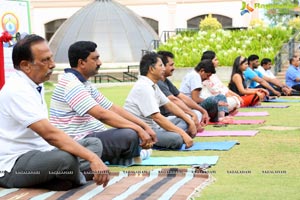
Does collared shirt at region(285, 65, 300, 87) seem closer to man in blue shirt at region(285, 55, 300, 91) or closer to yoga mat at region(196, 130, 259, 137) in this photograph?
man in blue shirt at region(285, 55, 300, 91)

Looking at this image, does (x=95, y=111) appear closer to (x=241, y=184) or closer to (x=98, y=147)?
(x=98, y=147)

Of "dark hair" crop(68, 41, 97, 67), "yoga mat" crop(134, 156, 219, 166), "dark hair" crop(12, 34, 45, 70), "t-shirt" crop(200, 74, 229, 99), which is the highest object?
"dark hair" crop(12, 34, 45, 70)

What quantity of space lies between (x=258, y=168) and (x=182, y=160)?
80 cm

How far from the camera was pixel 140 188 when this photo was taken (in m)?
5.19

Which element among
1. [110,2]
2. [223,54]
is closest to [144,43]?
[110,2]

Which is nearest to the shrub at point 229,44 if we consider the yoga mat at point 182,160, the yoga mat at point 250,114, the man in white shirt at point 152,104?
the yoga mat at point 250,114

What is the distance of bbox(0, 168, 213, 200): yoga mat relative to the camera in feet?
16.2

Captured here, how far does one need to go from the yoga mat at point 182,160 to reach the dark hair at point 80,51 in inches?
45.6

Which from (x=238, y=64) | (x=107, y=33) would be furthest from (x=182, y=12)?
(x=238, y=64)

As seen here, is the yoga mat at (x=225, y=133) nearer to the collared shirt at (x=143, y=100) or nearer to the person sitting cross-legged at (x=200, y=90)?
A: the person sitting cross-legged at (x=200, y=90)

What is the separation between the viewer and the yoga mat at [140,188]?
4930mm

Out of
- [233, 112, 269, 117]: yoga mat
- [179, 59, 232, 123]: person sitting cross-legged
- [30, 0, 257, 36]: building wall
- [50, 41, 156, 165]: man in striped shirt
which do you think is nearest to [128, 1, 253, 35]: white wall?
[30, 0, 257, 36]: building wall

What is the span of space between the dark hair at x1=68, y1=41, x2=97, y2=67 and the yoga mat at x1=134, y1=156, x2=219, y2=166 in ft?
3.80

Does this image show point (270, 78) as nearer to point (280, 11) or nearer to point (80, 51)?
point (80, 51)
